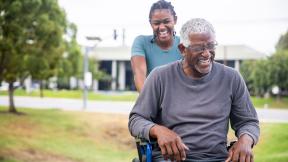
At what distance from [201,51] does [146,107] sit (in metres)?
0.27

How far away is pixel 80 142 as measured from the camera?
863 centimetres

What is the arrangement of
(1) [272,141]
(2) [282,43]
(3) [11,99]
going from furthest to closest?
(2) [282,43]
(3) [11,99]
(1) [272,141]

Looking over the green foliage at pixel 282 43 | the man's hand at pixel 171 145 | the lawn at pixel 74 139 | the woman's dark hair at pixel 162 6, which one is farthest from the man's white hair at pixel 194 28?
the green foliage at pixel 282 43

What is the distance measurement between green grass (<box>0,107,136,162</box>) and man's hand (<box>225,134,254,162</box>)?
5.42 m

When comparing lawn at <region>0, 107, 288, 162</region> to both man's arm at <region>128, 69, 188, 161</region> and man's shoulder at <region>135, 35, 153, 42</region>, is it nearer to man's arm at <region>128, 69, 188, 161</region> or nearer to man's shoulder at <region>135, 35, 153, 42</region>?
man's shoulder at <region>135, 35, 153, 42</region>

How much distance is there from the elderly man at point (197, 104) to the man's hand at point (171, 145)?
1.6 inches

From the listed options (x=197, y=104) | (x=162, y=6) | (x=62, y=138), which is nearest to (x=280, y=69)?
(x=62, y=138)

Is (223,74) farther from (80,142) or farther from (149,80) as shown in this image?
(80,142)

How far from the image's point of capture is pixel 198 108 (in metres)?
Answer: 1.76

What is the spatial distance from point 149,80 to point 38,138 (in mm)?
6557

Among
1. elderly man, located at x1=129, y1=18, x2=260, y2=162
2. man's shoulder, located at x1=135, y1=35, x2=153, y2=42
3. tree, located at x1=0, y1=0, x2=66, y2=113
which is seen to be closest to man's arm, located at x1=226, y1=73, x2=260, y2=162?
elderly man, located at x1=129, y1=18, x2=260, y2=162

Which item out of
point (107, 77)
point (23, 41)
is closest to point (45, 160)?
point (23, 41)

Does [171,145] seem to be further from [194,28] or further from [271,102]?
[271,102]

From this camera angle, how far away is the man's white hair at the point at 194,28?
175cm
